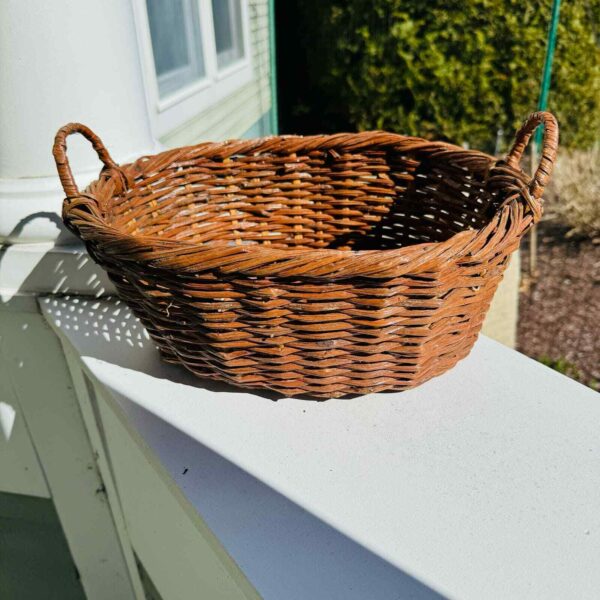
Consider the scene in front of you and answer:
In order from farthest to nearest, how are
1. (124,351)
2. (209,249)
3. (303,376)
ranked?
1. (124,351)
2. (303,376)
3. (209,249)

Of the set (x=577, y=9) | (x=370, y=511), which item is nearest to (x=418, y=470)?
(x=370, y=511)

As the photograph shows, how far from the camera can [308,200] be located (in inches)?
51.6

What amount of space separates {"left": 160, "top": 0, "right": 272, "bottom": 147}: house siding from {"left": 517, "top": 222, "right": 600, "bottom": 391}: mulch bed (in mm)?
1673

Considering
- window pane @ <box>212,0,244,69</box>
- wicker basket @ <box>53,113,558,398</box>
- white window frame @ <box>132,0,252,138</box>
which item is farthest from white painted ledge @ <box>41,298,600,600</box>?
window pane @ <box>212,0,244,69</box>

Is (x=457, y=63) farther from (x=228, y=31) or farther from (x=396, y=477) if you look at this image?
(x=396, y=477)

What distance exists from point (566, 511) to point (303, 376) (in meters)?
0.36

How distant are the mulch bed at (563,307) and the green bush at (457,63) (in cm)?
123

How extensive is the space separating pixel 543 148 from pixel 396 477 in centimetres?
49

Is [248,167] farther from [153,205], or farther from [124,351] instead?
[124,351]

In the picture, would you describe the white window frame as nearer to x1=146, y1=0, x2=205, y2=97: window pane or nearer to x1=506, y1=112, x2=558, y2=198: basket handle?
x1=146, y1=0, x2=205, y2=97: window pane

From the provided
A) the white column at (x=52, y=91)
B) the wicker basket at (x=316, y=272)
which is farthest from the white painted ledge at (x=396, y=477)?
the white column at (x=52, y=91)

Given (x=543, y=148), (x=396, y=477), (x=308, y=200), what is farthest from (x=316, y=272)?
(x=308, y=200)

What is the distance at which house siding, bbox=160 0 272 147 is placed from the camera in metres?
2.42

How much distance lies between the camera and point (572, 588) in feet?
1.96
